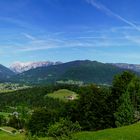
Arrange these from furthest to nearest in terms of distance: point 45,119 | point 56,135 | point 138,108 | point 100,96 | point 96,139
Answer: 1. point 45,119
2. point 100,96
3. point 138,108
4. point 96,139
5. point 56,135

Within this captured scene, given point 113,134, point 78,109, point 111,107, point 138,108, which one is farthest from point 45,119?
point 113,134

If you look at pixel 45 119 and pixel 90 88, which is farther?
pixel 45 119

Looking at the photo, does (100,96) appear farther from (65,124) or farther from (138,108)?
(65,124)

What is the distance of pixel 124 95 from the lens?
10112 cm

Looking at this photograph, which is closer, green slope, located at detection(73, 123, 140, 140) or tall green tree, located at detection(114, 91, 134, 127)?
green slope, located at detection(73, 123, 140, 140)

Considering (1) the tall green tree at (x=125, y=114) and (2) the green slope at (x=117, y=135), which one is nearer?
(2) the green slope at (x=117, y=135)

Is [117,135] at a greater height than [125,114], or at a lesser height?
greater

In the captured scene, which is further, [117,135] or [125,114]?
[125,114]

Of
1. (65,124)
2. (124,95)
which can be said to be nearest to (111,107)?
(124,95)

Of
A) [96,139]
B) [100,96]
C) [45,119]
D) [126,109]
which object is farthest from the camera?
[45,119]

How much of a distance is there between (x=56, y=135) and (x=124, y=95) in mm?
51005

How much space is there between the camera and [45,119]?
146 m

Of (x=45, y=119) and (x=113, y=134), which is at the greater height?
(x=113, y=134)

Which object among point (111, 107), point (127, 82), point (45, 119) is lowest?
point (45, 119)
